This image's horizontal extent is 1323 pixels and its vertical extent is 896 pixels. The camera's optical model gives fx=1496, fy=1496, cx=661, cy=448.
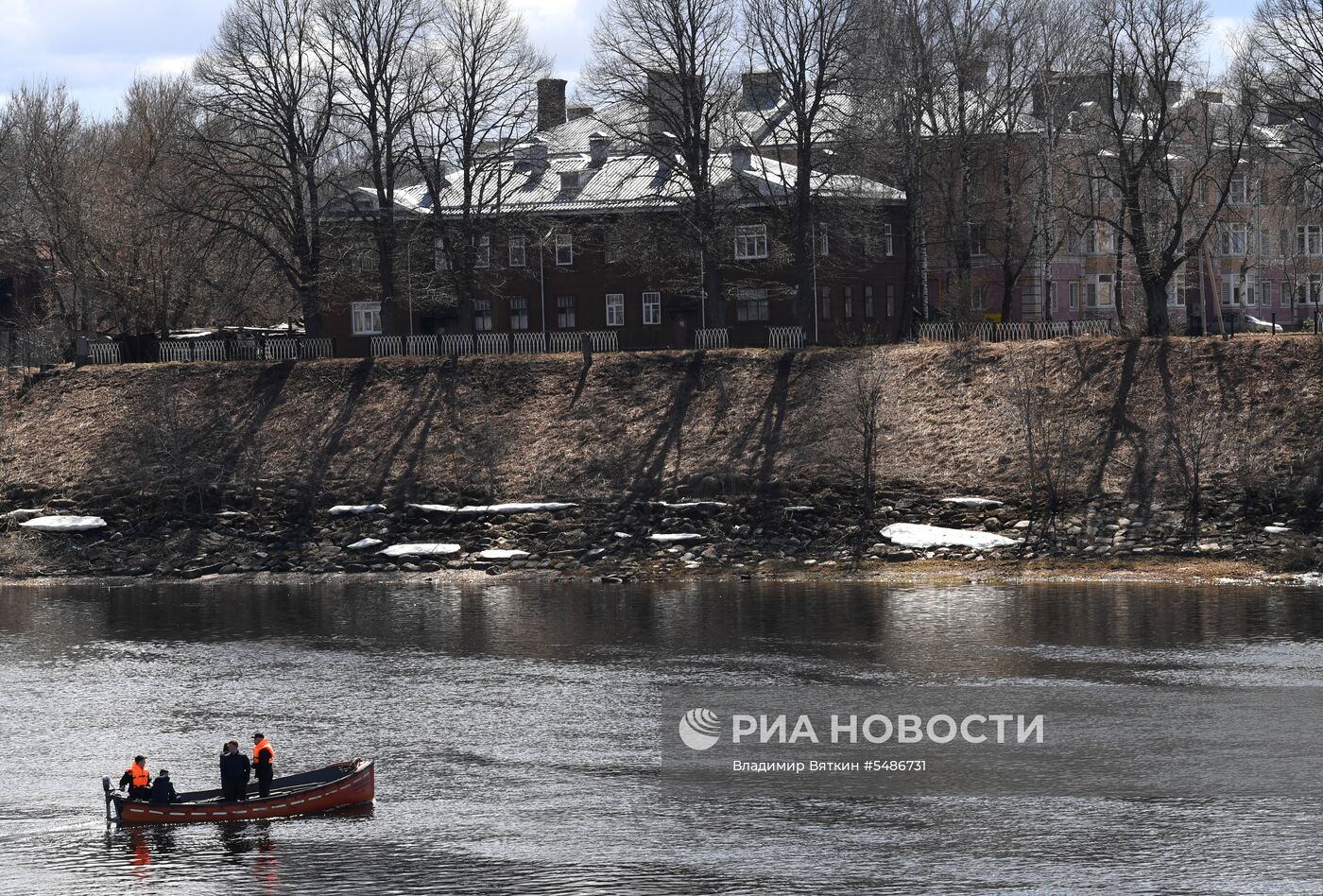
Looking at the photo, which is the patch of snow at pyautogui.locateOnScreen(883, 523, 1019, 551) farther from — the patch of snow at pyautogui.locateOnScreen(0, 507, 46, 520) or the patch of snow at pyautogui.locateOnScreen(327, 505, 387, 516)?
the patch of snow at pyautogui.locateOnScreen(0, 507, 46, 520)

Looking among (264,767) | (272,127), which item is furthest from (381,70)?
(264,767)

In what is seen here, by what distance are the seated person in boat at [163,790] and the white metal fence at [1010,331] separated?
40.4 metres

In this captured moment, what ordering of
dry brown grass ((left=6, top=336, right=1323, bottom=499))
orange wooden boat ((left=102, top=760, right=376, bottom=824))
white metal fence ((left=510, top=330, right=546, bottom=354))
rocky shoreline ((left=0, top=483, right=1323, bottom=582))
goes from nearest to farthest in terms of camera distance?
orange wooden boat ((left=102, top=760, right=376, bottom=824)) → rocky shoreline ((left=0, top=483, right=1323, bottom=582)) → dry brown grass ((left=6, top=336, right=1323, bottom=499)) → white metal fence ((left=510, top=330, right=546, bottom=354))

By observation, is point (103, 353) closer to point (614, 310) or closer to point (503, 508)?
point (614, 310)

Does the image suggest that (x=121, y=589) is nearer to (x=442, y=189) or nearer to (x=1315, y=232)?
(x=442, y=189)

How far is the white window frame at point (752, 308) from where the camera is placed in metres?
67.1

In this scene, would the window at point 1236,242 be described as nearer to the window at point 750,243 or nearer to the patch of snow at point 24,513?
the window at point 750,243

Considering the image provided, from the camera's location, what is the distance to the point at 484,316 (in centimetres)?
7181

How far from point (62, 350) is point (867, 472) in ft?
129

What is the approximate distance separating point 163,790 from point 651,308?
151 feet

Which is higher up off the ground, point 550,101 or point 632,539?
point 550,101

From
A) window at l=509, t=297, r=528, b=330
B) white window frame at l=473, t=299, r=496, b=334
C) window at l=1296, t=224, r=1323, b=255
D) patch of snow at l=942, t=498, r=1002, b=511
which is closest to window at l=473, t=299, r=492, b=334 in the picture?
white window frame at l=473, t=299, r=496, b=334

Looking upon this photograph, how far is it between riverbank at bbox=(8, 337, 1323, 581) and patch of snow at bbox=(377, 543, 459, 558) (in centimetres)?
11

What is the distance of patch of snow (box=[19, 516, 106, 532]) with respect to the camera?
5412cm
